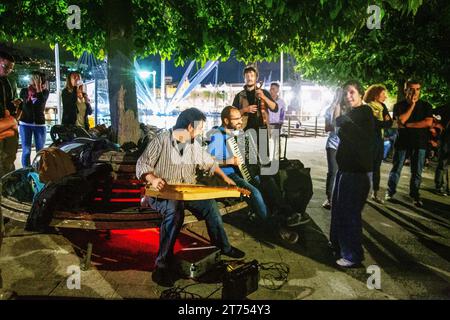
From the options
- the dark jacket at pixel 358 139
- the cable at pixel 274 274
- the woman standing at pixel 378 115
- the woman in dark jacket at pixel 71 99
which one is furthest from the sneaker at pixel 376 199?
the woman in dark jacket at pixel 71 99

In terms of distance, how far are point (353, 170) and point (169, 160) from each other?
82.1 inches

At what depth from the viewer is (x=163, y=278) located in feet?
12.3

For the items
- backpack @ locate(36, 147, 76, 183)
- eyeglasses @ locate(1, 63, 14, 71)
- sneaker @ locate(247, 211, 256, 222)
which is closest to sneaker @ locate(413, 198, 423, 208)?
sneaker @ locate(247, 211, 256, 222)

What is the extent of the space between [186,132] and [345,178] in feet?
6.28

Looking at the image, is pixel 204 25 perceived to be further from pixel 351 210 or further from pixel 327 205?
pixel 327 205

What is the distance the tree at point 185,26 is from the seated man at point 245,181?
4.23 ft

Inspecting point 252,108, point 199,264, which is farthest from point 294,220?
point 252,108

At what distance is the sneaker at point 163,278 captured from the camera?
372 cm

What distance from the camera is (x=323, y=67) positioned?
12008mm

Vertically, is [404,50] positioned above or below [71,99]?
above

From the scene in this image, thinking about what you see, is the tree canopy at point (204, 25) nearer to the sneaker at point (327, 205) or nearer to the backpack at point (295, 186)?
the backpack at point (295, 186)

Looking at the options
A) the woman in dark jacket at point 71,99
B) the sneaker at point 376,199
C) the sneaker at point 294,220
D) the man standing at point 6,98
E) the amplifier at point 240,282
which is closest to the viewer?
the amplifier at point 240,282

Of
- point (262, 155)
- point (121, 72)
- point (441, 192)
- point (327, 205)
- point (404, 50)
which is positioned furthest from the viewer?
point (404, 50)

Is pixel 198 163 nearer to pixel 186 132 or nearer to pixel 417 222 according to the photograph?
pixel 186 132
